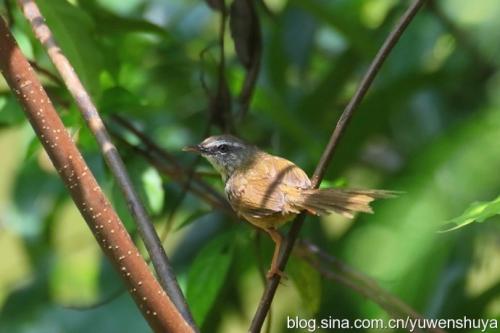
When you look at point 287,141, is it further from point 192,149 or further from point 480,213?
point 480,213

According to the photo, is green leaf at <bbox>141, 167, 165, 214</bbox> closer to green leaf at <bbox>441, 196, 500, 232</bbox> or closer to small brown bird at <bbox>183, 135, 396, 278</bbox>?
small brown bird at <bbox>183, 135, 396, 278</bbox>

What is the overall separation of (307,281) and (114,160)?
0.81 m

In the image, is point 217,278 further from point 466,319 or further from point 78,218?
point 78,218

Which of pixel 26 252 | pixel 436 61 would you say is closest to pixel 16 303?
pixel 26 252

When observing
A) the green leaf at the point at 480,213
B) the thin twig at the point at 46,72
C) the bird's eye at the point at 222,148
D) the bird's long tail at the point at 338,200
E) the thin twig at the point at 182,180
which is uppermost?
the green leaf at the point at 480,213

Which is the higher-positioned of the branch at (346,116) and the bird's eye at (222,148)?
Result: the branch at (346,116)

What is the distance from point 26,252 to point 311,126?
141 centimetres

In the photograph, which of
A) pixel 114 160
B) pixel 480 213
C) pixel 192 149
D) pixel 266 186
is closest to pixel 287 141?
pixel 192 149

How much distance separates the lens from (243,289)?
13.0ft

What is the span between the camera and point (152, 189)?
106 inches

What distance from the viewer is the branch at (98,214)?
1.75 metres

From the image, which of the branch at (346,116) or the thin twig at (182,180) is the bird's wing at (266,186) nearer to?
the thin twig at (182,180)

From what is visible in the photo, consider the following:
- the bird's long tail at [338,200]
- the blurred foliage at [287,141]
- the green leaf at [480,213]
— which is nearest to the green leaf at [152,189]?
the blurred foliage at [287,141]

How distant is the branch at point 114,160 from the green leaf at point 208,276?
55 cm
